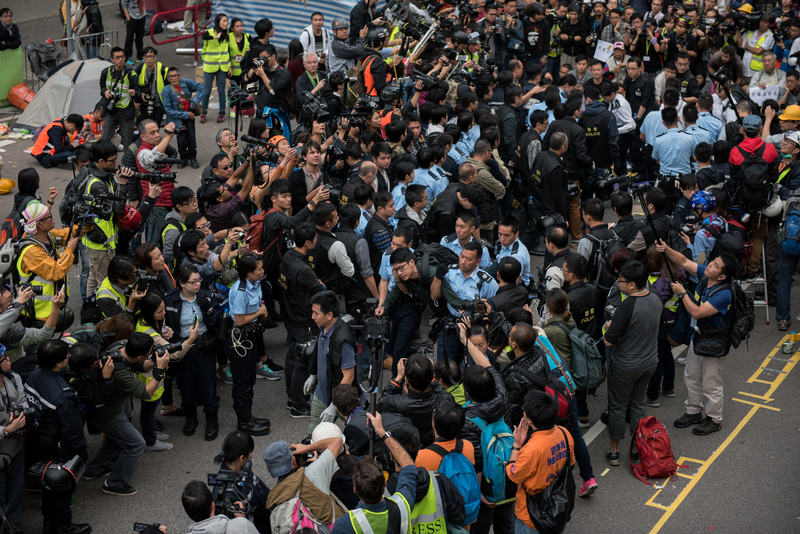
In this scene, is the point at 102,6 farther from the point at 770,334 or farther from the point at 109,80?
the point at 770,334

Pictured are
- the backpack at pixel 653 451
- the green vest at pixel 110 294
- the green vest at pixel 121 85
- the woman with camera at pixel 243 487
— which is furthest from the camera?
the green vest at pixel 121 85

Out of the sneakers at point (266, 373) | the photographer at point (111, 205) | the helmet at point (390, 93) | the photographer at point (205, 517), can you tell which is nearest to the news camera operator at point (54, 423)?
the photographer at point (205, 517)

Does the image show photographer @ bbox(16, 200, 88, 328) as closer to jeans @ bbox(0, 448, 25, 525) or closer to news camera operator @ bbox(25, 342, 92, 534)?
news camera operator @ bbox(25, 342, 92, 534)

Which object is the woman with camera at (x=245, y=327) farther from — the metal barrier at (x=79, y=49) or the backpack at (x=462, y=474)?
the metal barrier at (x=79, y=49)

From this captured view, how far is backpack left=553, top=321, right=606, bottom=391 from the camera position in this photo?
6.78 metres

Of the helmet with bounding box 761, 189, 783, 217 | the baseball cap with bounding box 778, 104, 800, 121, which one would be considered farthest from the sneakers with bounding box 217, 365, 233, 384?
the baseball cap with bounding box 778, 104, 800, 121

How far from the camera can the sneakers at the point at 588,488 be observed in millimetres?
6777

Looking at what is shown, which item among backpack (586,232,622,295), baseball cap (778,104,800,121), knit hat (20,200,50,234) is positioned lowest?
backpack (586,232,622,295)

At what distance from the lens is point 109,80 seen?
41.8ft

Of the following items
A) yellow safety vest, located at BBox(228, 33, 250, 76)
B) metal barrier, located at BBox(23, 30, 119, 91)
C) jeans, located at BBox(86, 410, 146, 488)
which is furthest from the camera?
metal barrier, located at BBox(23, 30, 119, 91)

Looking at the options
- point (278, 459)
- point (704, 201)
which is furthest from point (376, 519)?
point (704, 201)

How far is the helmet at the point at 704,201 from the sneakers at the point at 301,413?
4468mm

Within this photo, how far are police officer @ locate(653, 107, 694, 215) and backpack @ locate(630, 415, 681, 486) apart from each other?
4.12 metres

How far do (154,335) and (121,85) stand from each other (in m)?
6.95
